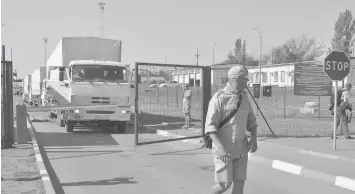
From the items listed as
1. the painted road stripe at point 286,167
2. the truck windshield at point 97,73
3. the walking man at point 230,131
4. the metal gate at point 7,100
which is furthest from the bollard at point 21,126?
the walking man at point 230,131

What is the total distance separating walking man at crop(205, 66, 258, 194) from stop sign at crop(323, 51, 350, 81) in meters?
7.19

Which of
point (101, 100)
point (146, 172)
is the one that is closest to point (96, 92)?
point (101, 100)

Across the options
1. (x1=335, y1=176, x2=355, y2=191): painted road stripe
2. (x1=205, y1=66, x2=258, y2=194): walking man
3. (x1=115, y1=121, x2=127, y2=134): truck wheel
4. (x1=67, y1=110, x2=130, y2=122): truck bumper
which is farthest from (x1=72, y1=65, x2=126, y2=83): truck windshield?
(x1=205, y1=66, x2=258, y2=194): walking man

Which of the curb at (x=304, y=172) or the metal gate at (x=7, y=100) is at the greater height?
the metal gate at (x=7, y=100)

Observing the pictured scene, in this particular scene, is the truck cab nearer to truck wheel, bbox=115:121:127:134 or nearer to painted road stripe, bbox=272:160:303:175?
truck wheel, bbox=115:121:127:134

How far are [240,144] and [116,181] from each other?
3608mm

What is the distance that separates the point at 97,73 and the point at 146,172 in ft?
27.9

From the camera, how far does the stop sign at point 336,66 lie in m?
11.4

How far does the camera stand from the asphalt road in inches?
291

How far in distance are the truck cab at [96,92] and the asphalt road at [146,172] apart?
2712 mm

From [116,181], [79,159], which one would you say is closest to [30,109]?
[79,159]

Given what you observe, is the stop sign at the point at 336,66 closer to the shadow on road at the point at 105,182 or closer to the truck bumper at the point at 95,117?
Answer: the shadow on road at the point at 105,182

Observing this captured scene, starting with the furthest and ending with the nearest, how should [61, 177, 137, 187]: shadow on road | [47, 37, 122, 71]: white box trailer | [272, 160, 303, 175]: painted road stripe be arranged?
[47, 37, 122, 71]: white box trailer < [272, 160, 303, 175]: painted road stripe < [61, 177, 137, 187]: shadow on road

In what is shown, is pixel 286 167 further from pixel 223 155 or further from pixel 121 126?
pixel 121 126
